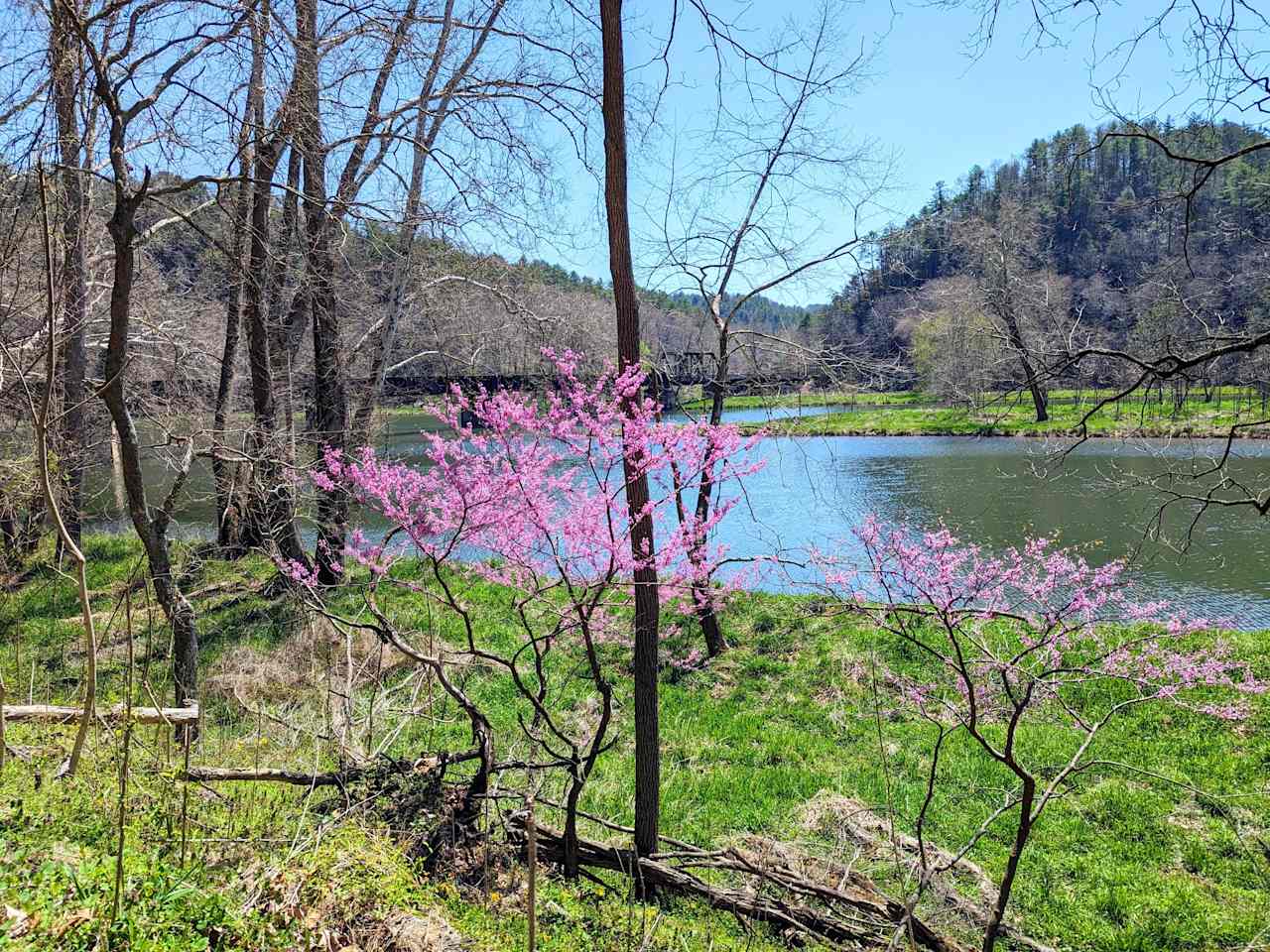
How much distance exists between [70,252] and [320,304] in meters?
2.89

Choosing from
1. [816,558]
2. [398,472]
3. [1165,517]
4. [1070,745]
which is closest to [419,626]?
[398,472]

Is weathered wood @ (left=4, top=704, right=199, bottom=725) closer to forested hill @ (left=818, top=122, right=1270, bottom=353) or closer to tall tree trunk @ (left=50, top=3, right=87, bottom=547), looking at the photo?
tall tree trunk @ (left=50, top=3, right=87, bottom=547)

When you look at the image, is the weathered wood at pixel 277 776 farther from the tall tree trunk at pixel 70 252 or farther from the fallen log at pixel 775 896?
the tall tree trunk at pixel 70 252

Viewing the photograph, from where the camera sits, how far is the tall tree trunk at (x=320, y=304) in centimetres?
542

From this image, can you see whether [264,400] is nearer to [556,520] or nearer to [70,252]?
[70,252]

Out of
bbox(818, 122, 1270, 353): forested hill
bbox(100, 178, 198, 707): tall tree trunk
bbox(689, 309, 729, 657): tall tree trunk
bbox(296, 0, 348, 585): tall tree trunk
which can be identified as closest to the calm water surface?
bbox(689, 309, 729, 657): tall tree trunk

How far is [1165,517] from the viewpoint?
13.1m

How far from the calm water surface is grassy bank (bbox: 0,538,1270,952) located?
4.77ft

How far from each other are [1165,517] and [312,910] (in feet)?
48.3

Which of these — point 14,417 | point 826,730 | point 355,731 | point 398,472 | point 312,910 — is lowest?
point 826,730

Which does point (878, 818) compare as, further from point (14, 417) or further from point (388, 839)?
point (14, 417)

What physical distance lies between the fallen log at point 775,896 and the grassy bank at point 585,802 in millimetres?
123

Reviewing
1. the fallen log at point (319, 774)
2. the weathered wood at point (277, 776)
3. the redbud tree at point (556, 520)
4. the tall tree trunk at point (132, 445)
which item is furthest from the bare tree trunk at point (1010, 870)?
the tall tree trunk at point (132, 445)

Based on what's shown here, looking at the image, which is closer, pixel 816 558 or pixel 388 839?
pixel 388 839
